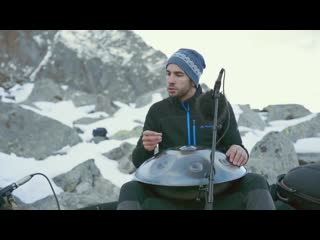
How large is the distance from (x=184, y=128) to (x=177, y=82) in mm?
321

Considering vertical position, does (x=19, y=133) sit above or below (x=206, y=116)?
below

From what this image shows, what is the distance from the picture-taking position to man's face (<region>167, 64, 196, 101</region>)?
2.66 m

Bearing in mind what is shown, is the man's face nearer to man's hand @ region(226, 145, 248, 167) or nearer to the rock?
man's hand @ region(226, 145, 248, 167)

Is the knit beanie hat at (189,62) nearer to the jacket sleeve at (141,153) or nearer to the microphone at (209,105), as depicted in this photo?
the jacket sleeve at (141,153)

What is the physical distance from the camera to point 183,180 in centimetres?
187

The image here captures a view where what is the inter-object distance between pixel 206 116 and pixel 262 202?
49cm

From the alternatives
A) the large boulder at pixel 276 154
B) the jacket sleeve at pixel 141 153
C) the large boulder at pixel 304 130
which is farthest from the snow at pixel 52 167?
the large boulder at pixel 304 130

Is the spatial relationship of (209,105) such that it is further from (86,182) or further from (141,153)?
(86,182)

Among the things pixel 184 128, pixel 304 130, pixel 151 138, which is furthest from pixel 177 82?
pixel 304 130

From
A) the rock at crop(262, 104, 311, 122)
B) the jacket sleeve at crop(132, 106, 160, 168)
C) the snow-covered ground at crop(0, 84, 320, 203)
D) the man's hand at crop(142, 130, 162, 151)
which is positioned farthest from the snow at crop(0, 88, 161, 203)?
the rock at crop(262, 104, 311, 122)

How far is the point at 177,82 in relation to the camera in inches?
105

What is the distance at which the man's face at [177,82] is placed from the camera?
105 inches
